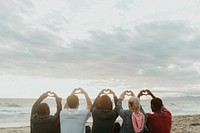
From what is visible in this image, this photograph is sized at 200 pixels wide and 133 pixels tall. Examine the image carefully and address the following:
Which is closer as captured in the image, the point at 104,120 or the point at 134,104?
the point at 134,104

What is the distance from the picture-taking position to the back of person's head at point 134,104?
5.08 meters

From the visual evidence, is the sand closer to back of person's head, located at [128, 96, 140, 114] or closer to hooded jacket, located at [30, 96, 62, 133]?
back of person's head, located at [128, 96, 140, 114]

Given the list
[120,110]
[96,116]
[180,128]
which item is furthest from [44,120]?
[180,128]

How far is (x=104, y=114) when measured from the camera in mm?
5375

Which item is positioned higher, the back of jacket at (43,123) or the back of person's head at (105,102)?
the back of person's head at (105,102)

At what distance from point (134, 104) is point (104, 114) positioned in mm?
594

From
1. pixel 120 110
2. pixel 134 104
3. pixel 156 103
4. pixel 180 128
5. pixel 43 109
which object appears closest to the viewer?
pixel 134 104

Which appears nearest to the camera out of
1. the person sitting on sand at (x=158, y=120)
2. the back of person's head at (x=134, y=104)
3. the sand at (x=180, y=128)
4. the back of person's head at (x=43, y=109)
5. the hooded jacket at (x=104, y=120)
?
the back of person's head at (x=134, y=104)

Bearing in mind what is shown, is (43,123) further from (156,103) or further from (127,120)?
(156,103)

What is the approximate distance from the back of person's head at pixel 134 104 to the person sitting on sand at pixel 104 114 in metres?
0.36

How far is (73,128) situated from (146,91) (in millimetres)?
1556

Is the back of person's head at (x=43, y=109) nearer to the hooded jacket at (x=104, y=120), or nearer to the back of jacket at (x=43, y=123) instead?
the back of jacket at (x=43, y=123)

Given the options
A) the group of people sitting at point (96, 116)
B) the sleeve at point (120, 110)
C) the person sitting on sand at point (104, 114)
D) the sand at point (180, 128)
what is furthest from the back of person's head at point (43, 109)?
the sand at point (180, 128)

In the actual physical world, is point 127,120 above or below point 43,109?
below
